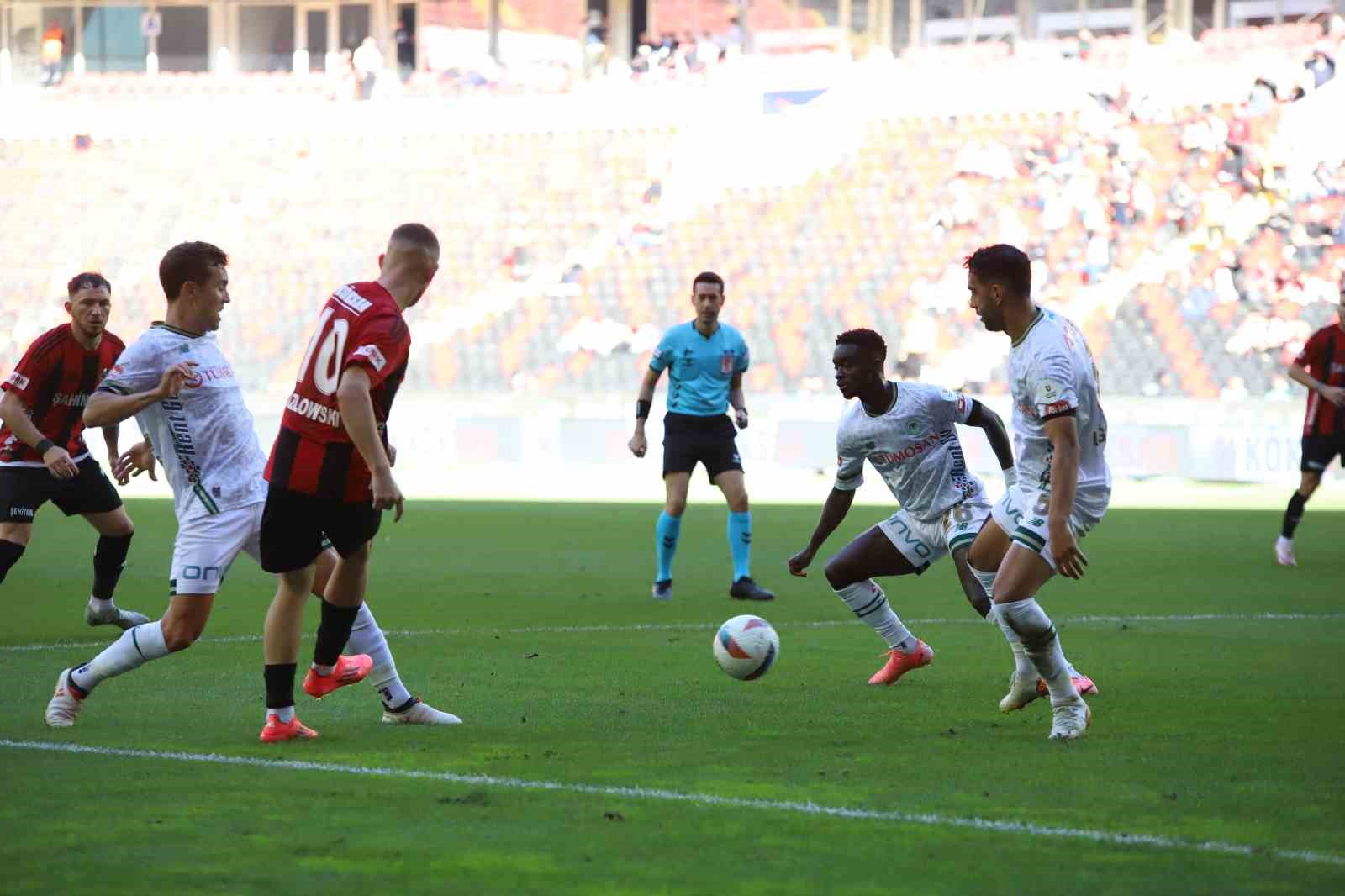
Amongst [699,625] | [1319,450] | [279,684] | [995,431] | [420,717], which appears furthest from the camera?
[1319,450]

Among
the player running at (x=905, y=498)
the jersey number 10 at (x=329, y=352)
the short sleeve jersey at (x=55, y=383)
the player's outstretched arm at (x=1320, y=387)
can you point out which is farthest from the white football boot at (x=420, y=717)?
the player's outstretched arm at (x=1320, y=387)

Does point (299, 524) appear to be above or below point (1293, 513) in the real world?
above

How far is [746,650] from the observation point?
759 cm

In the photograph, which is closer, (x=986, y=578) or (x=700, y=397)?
(x=986, y=578)

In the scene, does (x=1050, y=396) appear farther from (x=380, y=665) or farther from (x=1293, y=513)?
(x=1293, y=513)

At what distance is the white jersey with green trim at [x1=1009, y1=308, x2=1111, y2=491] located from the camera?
6.25m

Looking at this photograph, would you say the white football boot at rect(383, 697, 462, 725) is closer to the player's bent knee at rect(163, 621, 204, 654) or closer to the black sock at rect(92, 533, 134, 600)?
the player's bent knee at rect(163, 621, 204, 654)

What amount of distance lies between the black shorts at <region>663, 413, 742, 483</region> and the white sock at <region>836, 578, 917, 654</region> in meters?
4.39

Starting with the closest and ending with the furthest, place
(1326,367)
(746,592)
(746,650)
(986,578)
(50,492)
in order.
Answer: (746,650), (986,578), (50,492), (746,592), (1326,367)

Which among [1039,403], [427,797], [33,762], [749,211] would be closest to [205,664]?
[33,762]

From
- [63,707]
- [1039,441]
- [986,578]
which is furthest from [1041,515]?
[63,707]

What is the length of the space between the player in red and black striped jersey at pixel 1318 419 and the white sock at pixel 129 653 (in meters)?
9.81

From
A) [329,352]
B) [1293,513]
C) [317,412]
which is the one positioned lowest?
[1293,513]

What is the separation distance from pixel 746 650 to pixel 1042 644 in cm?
153
